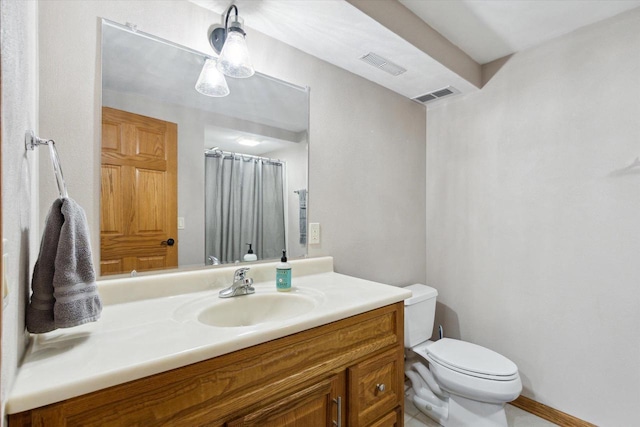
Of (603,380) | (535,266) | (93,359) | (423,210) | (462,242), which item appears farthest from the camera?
(423,210)

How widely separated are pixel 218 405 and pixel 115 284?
2.04 ft

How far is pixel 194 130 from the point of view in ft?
4.42

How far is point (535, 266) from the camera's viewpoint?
1.90m

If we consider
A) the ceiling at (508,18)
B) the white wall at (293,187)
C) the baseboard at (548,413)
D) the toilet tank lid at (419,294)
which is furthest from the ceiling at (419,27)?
the baseboard at (548,413)

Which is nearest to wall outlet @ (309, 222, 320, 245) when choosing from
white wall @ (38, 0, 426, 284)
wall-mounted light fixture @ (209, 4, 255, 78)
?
white wall @ (38, 0, 426, 284)

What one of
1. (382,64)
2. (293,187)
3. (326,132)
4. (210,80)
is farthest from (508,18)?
(210,80)

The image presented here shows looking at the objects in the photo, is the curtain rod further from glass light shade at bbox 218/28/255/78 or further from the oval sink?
the oval sink

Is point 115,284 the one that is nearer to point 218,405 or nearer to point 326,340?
point 218,405

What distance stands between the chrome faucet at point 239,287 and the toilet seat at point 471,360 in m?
1.14

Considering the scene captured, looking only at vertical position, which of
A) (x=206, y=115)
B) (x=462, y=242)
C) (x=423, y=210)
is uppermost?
(x=206, y=115)

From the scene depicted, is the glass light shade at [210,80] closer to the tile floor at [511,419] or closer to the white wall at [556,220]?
the white wall at [556,220]

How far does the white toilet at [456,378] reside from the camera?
1541mm

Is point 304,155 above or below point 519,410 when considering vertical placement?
above

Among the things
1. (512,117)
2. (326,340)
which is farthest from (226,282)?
(512,117)
